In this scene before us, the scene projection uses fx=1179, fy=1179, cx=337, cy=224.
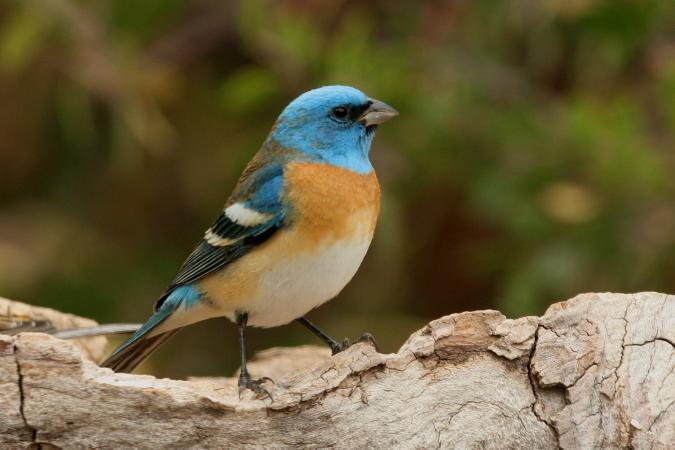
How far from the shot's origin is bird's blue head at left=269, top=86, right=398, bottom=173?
418 cm

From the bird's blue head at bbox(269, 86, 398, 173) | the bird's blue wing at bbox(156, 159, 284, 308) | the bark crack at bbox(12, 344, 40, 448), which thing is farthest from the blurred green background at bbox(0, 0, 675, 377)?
the bark crack at bbox(12, 344, 40, 448)

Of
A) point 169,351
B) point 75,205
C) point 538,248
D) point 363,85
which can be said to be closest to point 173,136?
point 75,205

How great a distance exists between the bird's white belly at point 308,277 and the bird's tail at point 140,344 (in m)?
0.36

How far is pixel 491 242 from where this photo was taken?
655 cm

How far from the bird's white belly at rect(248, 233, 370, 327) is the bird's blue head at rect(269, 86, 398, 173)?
40cm

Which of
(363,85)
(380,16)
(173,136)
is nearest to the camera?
(363,85)

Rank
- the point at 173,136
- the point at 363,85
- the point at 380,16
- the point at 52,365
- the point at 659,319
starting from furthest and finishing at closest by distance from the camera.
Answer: the point at 173,136, the point at 380,16, the point at 363,85, the point at 659,319, the point at 52,365

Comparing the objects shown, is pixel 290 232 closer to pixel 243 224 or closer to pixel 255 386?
pixel 243 224

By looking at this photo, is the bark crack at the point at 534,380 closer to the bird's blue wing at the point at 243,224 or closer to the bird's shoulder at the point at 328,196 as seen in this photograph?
the bird's shoulder at the point at 328,196

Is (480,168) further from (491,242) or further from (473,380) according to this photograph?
(473,380)

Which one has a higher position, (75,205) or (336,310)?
(75,205)

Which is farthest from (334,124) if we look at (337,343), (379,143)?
(379,143)

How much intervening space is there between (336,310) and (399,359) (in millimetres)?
3385

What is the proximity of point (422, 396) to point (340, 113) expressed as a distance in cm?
130
